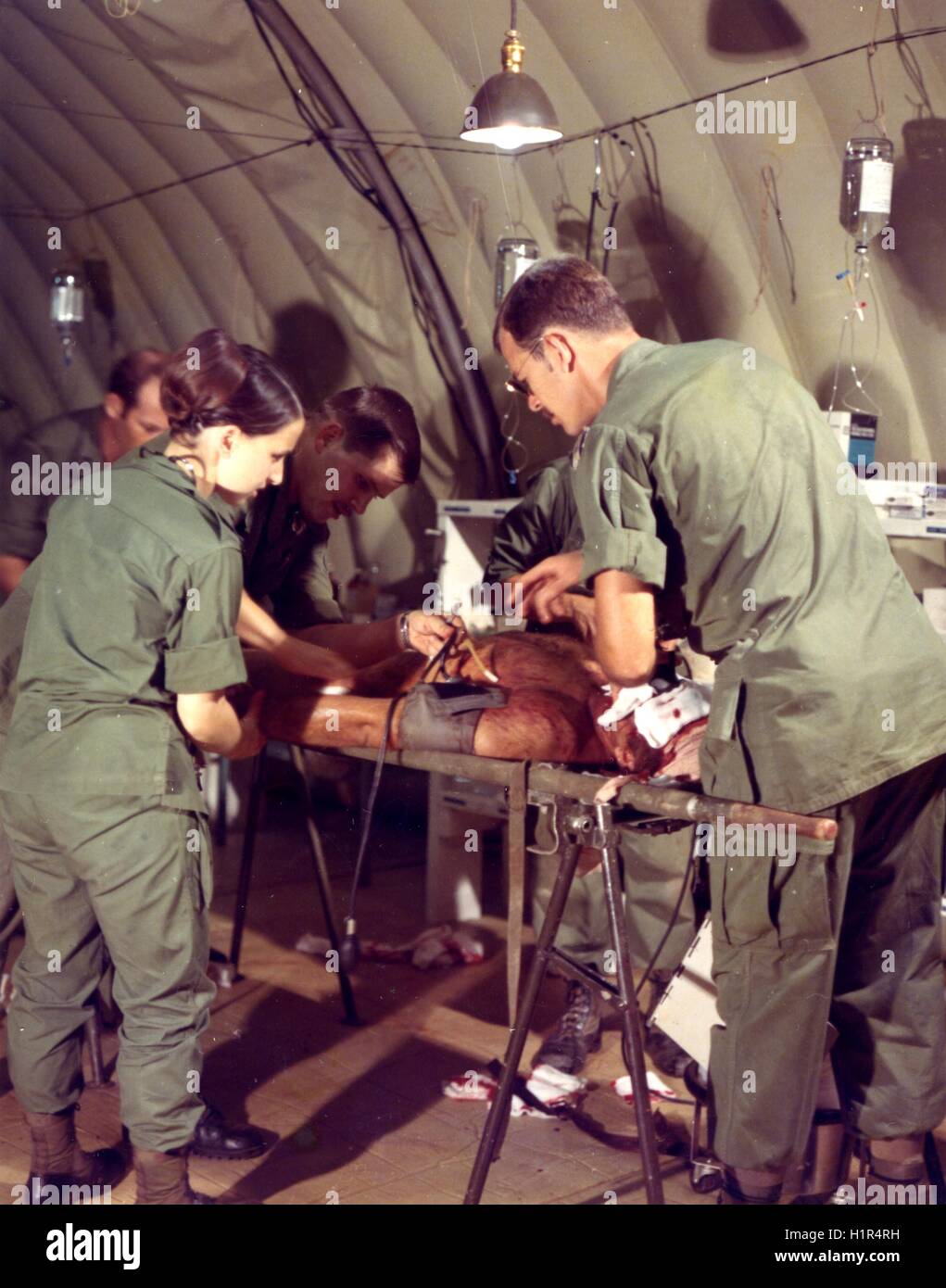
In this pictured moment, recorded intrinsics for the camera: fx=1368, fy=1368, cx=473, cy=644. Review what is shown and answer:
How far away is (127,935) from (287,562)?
1.62 m

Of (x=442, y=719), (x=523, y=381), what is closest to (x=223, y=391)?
(x=523, y=381)

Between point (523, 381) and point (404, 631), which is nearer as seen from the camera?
point (523, 381)

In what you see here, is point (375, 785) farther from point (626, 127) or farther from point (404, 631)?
point (626, 127)

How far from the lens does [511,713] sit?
347 cm

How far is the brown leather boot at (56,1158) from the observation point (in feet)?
10.2

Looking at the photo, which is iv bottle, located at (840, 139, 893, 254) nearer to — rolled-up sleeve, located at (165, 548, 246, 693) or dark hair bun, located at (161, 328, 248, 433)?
dark hair bun, located at (161, 328, 248, 433)

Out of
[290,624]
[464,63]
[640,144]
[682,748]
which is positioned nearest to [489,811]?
[290,624]

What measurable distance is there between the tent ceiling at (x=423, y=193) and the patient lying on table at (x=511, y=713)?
2336 mm

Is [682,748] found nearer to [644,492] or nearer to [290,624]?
[644,492]

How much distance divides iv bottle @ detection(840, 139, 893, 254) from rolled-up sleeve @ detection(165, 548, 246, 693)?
293 centimetres

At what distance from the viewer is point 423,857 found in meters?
7.11

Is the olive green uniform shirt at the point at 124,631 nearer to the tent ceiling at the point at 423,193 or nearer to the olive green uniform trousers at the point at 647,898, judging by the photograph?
the olive green uniform trousers at the point at 647,898

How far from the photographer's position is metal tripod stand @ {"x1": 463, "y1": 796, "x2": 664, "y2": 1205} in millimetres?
2695
